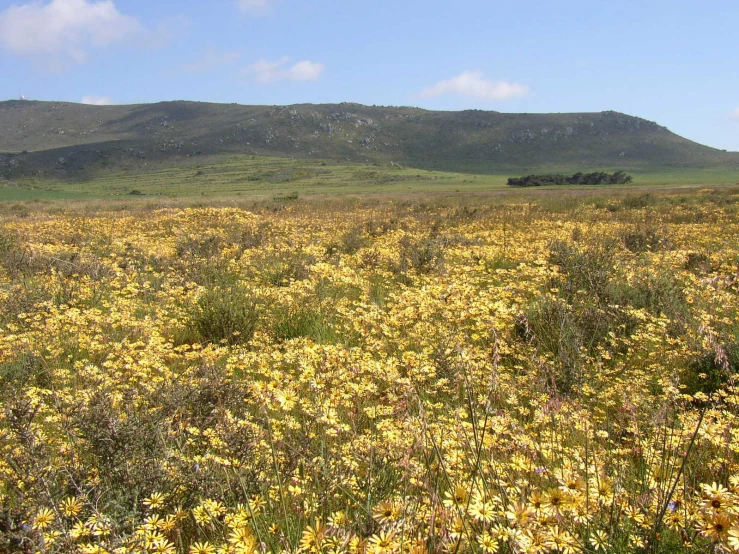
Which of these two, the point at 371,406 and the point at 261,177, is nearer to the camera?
the point at 371,406

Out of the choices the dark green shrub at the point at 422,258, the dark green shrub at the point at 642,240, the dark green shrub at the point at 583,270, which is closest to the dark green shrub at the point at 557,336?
the dark green shrub at the point at 583,270

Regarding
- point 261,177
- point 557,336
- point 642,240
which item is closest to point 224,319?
point 557,336

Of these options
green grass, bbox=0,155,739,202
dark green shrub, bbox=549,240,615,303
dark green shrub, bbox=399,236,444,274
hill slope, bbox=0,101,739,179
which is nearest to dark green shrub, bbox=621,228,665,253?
dark green shrub, bbox=549,240,615,303

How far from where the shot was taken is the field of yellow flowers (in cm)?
168

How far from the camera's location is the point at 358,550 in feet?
5.16

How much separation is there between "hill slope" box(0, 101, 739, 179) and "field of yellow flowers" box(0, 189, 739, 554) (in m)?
132

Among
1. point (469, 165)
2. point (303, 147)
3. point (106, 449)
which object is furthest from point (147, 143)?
point (106, 449)

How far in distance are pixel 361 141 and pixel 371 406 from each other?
17513 cm

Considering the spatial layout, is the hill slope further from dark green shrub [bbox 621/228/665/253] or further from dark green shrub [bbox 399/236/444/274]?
dark green shrub [bbox 399/236/444/274]

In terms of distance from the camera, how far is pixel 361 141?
17125 centimetres

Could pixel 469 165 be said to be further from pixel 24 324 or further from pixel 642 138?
pixel 24 324

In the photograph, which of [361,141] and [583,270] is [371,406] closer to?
[583,270]

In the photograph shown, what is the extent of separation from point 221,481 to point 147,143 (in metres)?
176

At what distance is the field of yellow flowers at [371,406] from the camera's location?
168 centimetres
